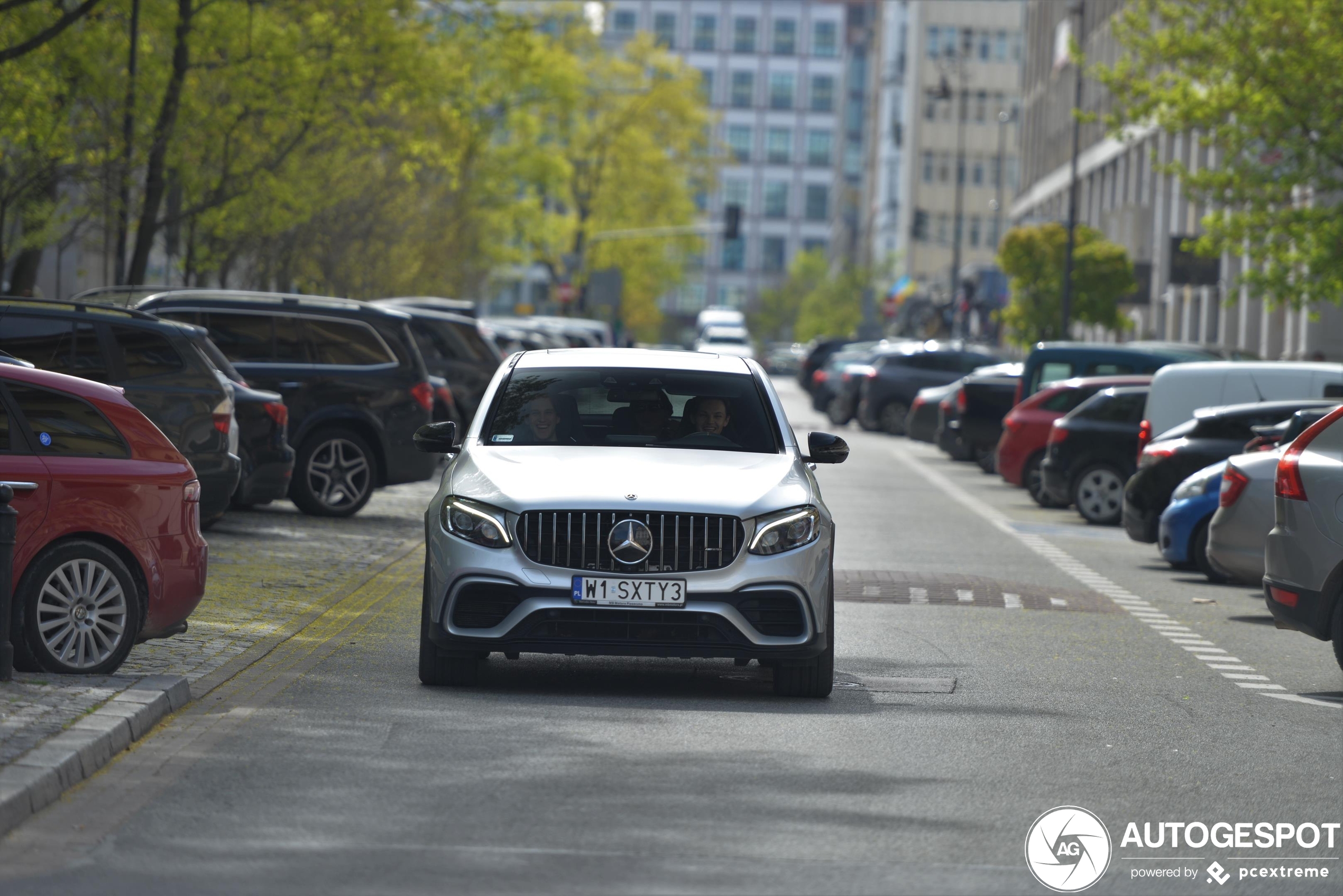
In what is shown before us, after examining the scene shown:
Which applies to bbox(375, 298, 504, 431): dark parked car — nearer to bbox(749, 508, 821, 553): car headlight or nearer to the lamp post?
bbox(749, 508, 821, 553): car headlight

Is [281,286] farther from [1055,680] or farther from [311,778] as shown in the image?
[311,778]

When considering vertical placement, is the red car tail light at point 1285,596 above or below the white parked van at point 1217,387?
below

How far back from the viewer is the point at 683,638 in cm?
954

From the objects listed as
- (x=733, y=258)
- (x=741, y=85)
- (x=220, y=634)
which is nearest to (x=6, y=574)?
(x=220, y=634)

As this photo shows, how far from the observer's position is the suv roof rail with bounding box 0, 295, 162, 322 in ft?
49.2

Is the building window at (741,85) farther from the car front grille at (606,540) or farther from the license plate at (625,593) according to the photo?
the license plate at (625,593)

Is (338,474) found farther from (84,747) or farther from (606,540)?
(84,747)

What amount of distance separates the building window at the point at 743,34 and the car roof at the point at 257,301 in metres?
151

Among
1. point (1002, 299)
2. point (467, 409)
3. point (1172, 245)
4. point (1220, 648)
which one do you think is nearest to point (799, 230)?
point (1002, 299)

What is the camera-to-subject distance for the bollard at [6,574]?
8805mm

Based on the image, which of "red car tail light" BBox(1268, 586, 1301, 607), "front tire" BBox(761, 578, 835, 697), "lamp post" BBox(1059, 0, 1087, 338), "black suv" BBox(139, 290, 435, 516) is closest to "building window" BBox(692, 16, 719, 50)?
"lamp post" BBox(1059, 0, 1087, 338)

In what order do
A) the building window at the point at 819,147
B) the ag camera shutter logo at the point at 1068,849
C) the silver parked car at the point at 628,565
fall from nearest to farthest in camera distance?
1. the ag camera shutter logo at the point at 1068,849
2. the silver parked car at the point at 628,565
3. the building window at the point at 819,147

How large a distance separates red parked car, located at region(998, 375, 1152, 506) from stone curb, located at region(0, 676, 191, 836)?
17.8 m

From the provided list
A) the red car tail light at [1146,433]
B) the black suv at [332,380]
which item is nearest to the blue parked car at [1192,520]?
the red car tail light at [1146,433]
